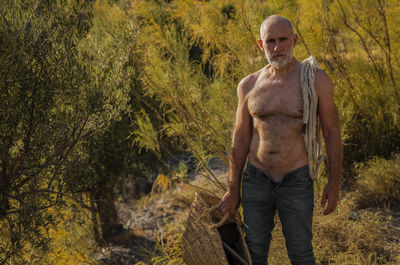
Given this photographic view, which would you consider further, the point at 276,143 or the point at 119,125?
the point at 119,125

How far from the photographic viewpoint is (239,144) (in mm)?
2473

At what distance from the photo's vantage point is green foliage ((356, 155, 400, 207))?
4.58 meters

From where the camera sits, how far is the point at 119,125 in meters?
5.62

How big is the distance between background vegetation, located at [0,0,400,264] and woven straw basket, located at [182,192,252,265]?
61cm

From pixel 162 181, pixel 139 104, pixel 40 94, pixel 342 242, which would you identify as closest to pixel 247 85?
pixel 40 94

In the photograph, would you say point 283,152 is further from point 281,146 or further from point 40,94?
point 40,94

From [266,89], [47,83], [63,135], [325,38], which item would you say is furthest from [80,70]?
[325,38]

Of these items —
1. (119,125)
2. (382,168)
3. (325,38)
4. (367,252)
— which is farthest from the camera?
(119,125)

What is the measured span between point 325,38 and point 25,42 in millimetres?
3839

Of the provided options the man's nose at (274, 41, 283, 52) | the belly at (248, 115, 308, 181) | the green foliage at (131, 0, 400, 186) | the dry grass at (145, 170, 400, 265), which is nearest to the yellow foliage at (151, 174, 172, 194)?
the green foliage at (131, 0, 400, 186)

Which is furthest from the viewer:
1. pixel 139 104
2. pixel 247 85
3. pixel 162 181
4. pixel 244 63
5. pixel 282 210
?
pixel 162 181

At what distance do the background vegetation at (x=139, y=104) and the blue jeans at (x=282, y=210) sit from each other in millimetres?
900

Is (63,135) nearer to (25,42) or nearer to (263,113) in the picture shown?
(25,42)

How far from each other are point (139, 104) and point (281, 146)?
11.4 feet
